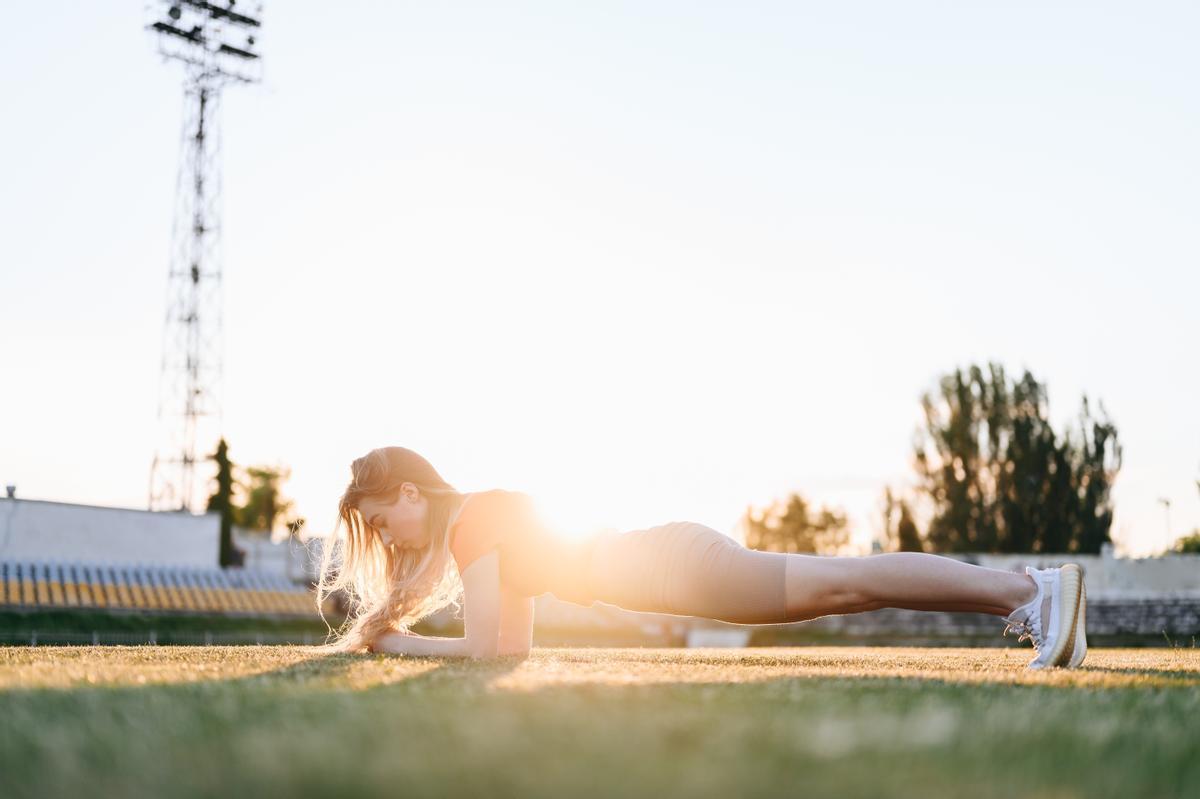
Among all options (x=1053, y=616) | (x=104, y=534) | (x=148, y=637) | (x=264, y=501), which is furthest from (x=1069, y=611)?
(x=264, y=501)

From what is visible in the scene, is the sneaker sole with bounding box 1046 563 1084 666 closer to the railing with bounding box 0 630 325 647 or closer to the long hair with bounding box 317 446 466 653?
the long hair with bounding box 317 446 466 653

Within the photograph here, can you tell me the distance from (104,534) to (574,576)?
29171 millimetres

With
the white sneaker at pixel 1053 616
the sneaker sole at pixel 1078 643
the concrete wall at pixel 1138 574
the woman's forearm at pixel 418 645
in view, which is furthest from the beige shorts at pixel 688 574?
the concrete wall at pixel 1138 574

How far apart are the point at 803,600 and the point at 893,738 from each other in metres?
2.57

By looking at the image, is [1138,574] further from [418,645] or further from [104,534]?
[418,645]

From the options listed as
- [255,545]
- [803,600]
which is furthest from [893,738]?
[255,545]

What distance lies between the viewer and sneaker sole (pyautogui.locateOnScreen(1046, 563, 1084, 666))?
4062 mm

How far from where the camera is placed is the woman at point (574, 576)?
412 centimetres

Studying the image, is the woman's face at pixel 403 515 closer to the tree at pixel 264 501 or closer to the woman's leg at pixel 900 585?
the woman's leg at pixel 900 585

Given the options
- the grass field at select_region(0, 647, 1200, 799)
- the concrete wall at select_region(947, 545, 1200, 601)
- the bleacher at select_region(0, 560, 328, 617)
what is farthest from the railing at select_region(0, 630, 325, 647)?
the concrete wall at select_region(947, 545, 1200, 601)

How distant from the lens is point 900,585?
4066mm

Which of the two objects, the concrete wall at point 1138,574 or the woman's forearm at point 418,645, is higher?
the woman's forearm at point 418,645

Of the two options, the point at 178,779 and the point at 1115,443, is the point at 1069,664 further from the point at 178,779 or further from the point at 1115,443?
the point at 1115,443

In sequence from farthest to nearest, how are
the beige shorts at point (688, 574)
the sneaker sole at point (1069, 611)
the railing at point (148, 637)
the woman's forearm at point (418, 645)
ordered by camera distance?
the railing at point (148, 637), the woman's forearm at point (418, 645), the beige shorts at point (688, 574), the sneaker sole at point (1069, 611)
